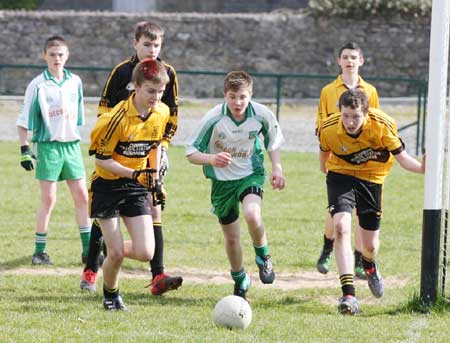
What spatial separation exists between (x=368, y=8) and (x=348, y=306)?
77.9 ft

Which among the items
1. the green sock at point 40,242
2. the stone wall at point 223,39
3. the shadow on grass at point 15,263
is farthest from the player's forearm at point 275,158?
the stone wall at point 223,39

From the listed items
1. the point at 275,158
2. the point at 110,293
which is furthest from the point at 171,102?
the point at 110,293

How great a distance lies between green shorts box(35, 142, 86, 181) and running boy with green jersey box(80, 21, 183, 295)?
1085 mm

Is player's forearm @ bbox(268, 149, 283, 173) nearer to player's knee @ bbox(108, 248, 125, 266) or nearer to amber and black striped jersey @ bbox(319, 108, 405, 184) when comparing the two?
amber and black striped jersey @ bbox(319, 108, 405, 184)

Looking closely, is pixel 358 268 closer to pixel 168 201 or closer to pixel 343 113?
pixel 343 113

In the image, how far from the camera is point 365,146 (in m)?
8.34

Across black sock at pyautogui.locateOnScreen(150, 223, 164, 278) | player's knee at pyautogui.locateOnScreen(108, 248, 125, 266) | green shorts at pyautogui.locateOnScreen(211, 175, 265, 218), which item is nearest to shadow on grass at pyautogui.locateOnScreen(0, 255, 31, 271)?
black sock at pyautogui.locateOnScreen(150, 223, 164, 278)

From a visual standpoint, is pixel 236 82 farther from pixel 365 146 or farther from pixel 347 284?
pixel 347 284

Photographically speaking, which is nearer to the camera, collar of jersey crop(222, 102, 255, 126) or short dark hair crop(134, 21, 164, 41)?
collar of jersey crop(222, 102, 255, 126)

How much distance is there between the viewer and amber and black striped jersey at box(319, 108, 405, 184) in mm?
8266

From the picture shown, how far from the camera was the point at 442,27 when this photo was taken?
25.4 feet

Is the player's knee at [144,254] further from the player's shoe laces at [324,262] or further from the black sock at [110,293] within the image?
the player's shoe laces at [324,262]

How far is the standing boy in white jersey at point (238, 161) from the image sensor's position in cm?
836

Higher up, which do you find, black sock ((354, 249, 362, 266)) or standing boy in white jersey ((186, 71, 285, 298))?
standing boy in white jersey ((186, 71, 285, 298))
